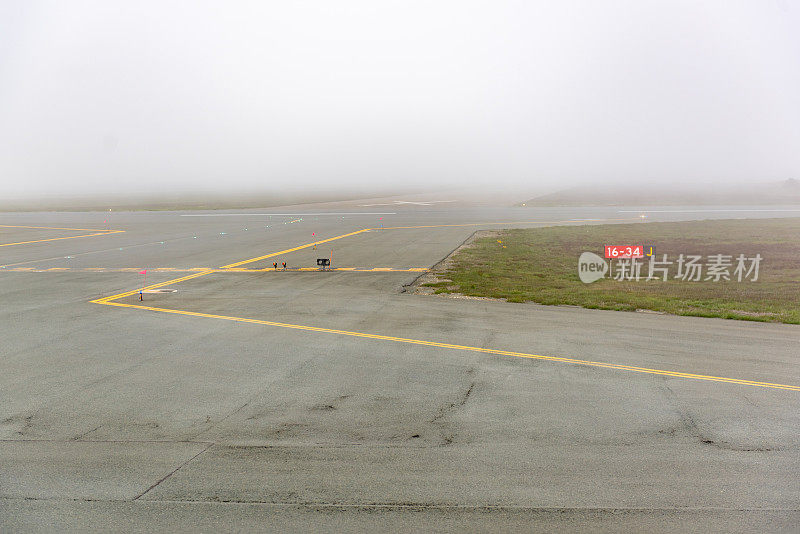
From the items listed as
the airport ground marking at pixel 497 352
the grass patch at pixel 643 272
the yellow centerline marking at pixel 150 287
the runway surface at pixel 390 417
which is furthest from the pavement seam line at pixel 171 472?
the yellow centerline marking at pixel 150 287

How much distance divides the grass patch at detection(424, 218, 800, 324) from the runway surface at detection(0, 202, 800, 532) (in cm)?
273

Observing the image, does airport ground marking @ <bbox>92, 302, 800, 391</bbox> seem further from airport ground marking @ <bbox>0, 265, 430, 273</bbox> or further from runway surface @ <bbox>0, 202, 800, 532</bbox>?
airport ground marking @ <bbox>0, 265, 430, 273</bbox>

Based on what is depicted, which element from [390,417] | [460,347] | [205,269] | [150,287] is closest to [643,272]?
[460,347]

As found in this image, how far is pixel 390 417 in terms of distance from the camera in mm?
10258

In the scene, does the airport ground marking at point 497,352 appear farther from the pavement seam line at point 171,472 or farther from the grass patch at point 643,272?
the grass patch at point 643,272

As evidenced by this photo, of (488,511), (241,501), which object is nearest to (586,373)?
(488,511)

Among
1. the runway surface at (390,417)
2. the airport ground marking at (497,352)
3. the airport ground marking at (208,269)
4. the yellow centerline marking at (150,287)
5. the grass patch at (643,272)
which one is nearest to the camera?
the runway surface at (390,417)

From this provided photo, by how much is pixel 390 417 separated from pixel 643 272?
23.5m

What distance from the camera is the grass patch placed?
21.4 meters

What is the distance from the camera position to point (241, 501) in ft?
24.3

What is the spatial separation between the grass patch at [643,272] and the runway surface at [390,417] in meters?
2.73

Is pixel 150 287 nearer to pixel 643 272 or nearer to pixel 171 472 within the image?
pixel 171 472

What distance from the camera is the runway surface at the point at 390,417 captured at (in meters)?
7.25

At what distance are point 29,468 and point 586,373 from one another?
418 inches
